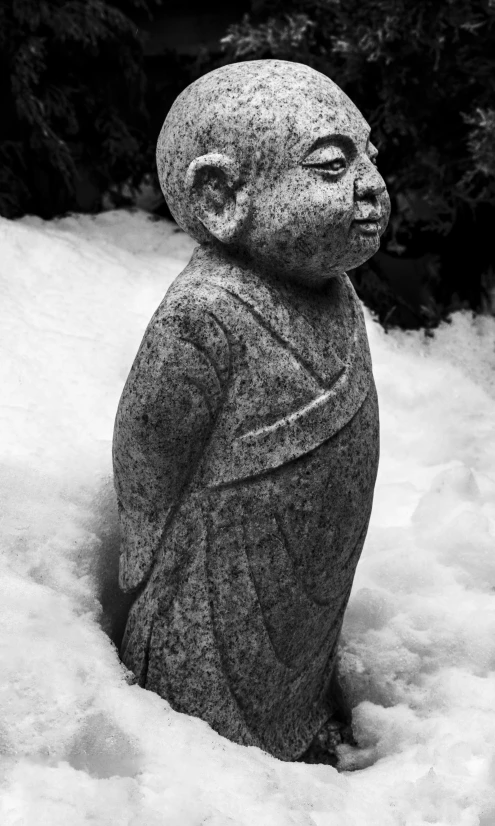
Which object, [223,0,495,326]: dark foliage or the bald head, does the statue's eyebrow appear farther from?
[223,0,495,326]: dark foliage

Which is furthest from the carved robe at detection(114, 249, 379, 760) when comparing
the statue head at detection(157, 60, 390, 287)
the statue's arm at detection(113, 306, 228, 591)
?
the statue head at detection(157, 60, 390, 287)

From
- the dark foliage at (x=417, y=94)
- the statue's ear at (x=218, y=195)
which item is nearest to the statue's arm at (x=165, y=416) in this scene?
the statue's ear at (x=218, y=195)

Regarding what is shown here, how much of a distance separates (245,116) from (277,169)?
12 centimetres

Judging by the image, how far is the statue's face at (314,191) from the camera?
2.11 meters

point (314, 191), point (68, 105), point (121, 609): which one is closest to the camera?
point (314, 191)

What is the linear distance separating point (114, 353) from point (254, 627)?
1531 mm

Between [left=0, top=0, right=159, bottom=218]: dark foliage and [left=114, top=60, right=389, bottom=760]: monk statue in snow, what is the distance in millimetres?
2250

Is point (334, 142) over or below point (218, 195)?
over

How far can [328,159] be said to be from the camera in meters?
2.12

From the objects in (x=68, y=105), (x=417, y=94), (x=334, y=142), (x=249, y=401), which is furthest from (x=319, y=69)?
(x=249, y=401)

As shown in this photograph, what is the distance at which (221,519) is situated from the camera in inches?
87.3

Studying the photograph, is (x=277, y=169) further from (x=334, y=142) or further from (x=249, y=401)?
(x=249, y=401)

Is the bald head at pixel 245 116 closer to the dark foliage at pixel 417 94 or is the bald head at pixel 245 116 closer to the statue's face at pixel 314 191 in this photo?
the statue's face at pixel 314 191

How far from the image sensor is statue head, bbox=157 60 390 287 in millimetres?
2107
